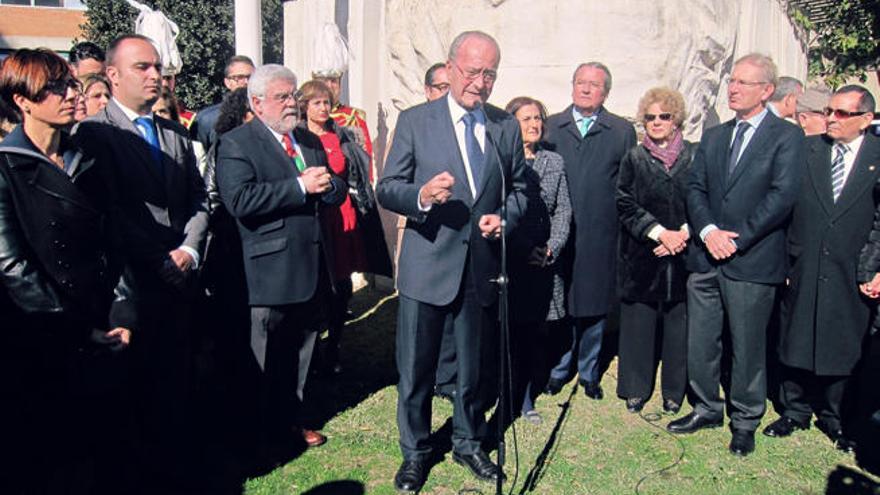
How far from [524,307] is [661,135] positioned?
1447 mm

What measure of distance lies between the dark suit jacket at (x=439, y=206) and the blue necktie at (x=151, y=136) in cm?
112

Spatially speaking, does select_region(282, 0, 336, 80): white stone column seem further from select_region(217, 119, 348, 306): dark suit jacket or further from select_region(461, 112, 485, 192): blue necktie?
select_region(461, 112, 485, 192): blue necktie

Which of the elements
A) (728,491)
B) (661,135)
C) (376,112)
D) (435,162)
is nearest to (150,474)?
(435,162)

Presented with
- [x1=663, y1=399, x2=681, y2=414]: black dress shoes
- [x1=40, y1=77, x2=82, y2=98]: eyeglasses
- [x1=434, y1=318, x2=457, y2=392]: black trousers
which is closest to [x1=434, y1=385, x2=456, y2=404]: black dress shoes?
[x1=434, y1=318, x2=457, y2=392]: black trousers

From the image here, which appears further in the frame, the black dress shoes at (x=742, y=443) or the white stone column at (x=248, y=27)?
the white stone column at (x=248, y=27)

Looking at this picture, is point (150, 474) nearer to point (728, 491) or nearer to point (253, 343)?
point (253, 343)

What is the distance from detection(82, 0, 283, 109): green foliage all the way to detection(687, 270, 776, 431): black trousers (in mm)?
20227

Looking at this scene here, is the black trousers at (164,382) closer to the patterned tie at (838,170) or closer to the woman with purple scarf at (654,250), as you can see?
the woman with purple scarf at (654,250)

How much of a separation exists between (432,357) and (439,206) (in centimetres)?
80

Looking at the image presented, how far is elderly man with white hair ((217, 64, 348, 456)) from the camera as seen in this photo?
13.0 feet

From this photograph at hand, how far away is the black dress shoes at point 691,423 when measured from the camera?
4758mm

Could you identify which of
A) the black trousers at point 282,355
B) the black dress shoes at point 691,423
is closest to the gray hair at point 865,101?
the black dress shoes at point 691,423

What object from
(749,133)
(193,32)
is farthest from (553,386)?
(193,32)

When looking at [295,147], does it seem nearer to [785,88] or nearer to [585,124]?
[585,124]
